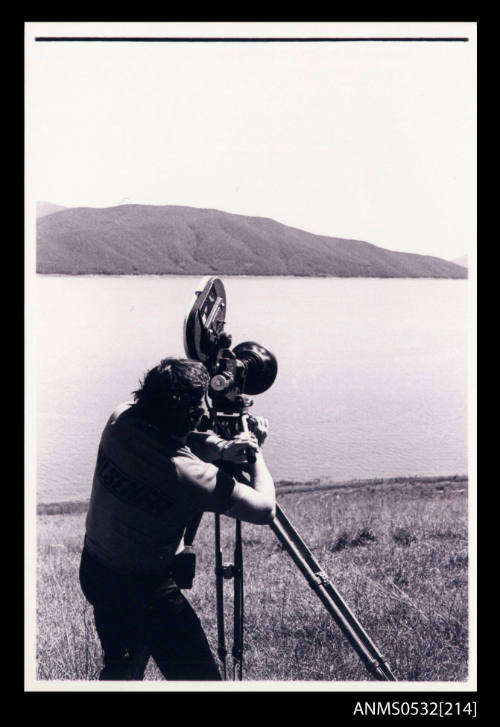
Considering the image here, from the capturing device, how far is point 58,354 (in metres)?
4.14

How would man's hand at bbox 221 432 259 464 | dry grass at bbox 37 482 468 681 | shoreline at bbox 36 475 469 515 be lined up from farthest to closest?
shoreline at bbox 36 475 469 515, dry grass at bbox 37 482 468 681, man's hand at bbox 221 432 259 464

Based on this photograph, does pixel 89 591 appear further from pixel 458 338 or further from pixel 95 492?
pixel 458 338

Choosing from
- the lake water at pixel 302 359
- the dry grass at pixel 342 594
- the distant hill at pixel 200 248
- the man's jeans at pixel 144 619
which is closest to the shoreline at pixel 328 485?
the lake water at pixel 302 359

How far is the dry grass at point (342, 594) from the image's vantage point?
3.30 meters

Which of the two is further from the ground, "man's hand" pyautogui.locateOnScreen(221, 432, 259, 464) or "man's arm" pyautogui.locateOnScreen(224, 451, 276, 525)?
"man's hand" pyautogui.locateOnScreen(221, 432, 259, 464)

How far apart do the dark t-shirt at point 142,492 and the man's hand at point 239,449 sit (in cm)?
A: 12

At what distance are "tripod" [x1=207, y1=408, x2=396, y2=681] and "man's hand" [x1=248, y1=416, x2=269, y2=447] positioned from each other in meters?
0.04

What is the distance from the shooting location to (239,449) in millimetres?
2508

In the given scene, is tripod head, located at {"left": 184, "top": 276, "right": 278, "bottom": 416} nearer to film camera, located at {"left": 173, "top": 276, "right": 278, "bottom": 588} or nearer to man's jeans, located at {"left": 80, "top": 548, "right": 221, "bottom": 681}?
film camera, located at {"left": 173, "top": 276, "right": 278, "bottom": 588}

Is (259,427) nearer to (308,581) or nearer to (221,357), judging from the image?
(221,357)

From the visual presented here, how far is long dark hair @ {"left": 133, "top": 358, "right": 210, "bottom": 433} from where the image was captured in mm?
2379

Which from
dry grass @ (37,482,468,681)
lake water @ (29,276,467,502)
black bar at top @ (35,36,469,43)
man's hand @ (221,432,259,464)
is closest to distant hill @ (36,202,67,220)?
lake water @ (29,276,467,502)

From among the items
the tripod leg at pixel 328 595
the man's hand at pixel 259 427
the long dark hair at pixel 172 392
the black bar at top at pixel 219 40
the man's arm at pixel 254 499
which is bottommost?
the tripod leg at pixel 328 595

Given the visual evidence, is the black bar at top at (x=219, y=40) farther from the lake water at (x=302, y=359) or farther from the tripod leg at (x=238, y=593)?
the tripod leg at (x=238, y=593)
